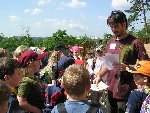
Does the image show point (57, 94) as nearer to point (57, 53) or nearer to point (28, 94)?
point (28, 94)

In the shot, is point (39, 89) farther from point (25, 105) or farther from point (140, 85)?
point (140, 85)

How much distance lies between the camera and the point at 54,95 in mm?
4305

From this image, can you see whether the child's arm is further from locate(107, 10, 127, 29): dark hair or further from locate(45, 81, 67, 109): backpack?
locate(107, 10, 127, 29): dark hair

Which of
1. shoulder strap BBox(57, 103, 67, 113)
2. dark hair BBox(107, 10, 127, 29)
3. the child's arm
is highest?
dark hair BBox(107, 10, 127, 29)

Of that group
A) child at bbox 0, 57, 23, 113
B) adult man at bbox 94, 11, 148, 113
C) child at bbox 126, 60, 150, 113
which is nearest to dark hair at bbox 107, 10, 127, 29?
adult man at bbox 94, 11, 148, 113

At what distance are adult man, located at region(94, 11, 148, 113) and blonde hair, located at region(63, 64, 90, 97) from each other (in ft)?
5.34

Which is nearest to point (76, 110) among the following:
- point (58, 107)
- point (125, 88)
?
point (58, 107)

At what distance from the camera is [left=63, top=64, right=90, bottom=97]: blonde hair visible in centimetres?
295

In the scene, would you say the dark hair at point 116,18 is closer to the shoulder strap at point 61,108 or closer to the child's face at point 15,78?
the child's face at point 15,78

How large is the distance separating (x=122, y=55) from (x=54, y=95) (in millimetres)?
1040

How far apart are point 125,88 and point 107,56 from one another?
1.62ft

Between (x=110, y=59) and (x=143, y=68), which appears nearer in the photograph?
(x=143, y=68)

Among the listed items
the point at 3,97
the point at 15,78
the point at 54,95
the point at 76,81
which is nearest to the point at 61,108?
the point at 76,81

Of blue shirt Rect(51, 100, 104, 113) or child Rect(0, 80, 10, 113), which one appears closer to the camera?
child Rect(0, 80, 10, 113)
